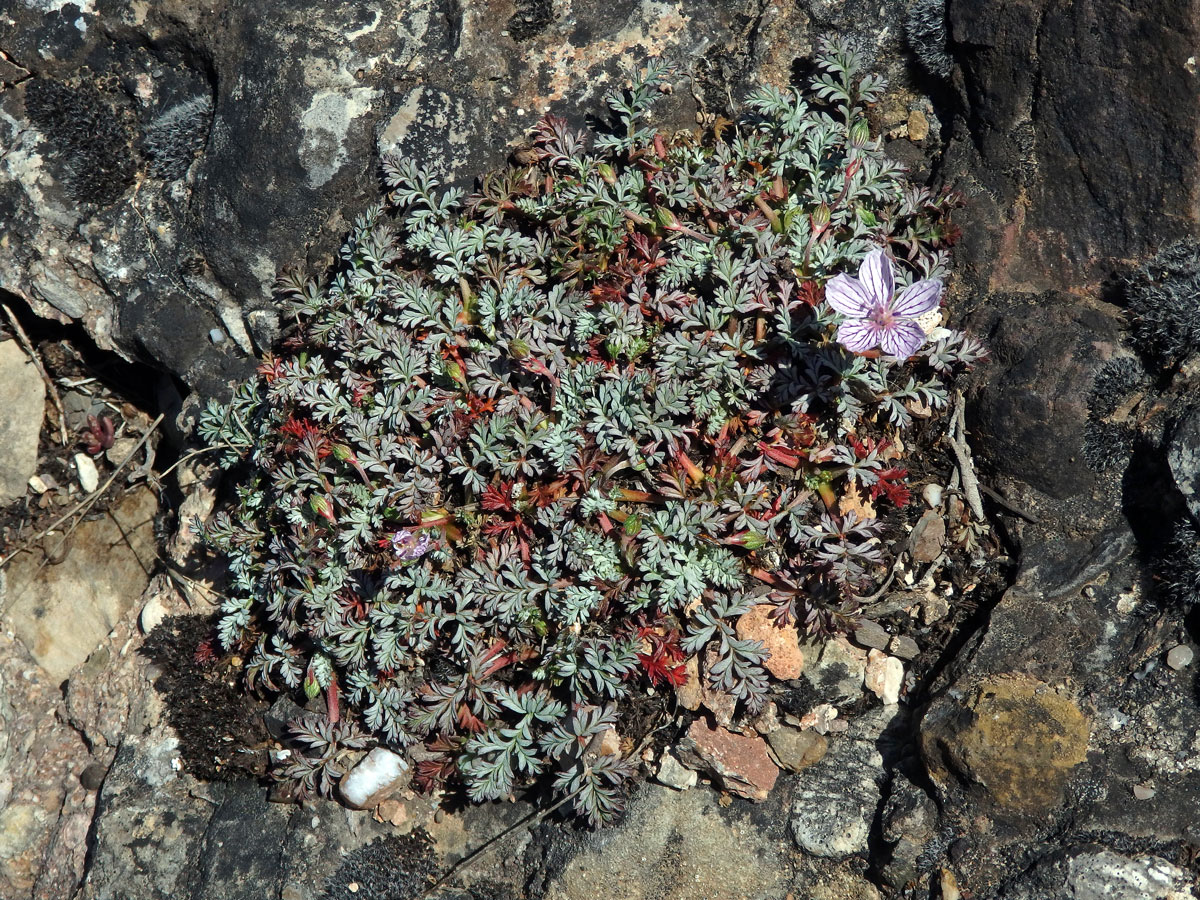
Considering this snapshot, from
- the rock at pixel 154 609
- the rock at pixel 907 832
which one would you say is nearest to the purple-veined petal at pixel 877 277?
the rock at pixel 907 832

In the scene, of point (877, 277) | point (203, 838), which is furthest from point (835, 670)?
point (203, 838)

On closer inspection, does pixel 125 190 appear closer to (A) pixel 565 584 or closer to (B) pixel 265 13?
(B) pixel 265 13

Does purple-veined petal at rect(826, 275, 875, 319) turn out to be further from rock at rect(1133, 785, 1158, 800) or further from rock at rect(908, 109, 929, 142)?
rock at rect(1133, 785, 1158, 800)

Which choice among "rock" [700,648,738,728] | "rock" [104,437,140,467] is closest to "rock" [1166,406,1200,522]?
"rock" [700,648,738,728]

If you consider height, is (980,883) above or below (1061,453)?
below

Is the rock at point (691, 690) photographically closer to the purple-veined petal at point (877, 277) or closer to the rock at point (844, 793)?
the rock at point (844, 793)

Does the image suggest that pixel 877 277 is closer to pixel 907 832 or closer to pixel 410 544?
pixel 907 832

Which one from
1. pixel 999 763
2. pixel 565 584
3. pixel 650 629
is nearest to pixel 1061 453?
pixel 999 763
